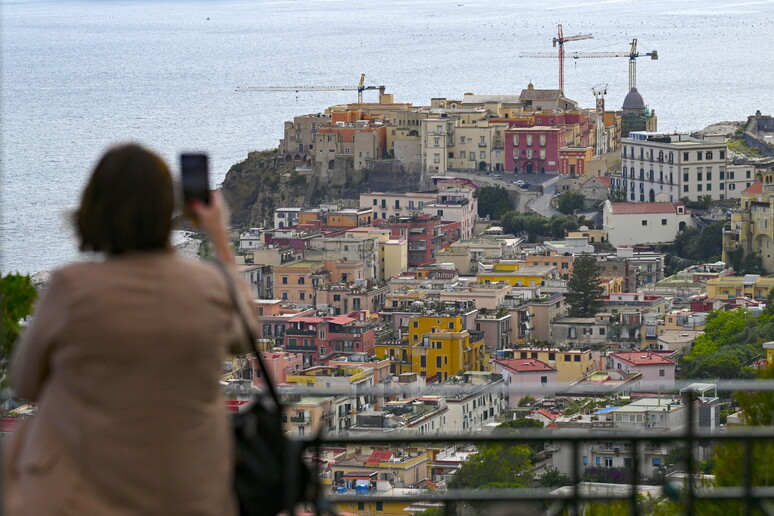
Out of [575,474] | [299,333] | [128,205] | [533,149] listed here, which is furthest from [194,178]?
[533,149]

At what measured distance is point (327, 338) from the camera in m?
22.3

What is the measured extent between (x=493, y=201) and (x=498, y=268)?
648 cm

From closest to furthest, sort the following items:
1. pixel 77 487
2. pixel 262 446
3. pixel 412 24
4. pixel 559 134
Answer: pixel 77 487
pixel 262 446
pixel 559 134
pixel 412 24

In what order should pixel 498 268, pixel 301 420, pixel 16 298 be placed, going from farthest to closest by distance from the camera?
1. pixel 498 268
2. pixel 301 420
3. pixel 16 298

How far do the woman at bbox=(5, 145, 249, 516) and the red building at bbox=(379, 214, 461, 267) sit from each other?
2678cm

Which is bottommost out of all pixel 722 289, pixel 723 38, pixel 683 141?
pixel 722 289

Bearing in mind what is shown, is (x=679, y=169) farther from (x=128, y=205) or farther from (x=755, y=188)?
(x=128, y=205)

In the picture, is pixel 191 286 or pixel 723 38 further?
pixel 723 38

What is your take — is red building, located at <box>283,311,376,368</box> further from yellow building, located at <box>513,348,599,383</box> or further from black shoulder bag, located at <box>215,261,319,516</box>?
black shoulder bag, located at <box>215,261,319,516</box>

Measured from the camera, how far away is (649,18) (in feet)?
343

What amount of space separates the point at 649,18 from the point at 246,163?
72.2 meters

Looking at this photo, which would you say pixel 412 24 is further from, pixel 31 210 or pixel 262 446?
pixel 262 446

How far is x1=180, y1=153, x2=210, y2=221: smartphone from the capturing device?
1490 mm

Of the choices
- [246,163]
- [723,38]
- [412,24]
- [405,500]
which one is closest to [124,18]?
[412,24]
